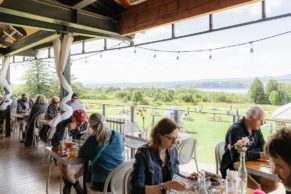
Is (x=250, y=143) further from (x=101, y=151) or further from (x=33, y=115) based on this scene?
(x=33, y=115)

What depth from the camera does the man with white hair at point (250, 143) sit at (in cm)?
273

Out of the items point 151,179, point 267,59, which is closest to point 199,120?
point 267,59

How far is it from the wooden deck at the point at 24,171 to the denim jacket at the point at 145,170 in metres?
2.21

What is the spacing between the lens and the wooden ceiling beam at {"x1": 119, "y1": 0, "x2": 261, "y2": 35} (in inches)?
147

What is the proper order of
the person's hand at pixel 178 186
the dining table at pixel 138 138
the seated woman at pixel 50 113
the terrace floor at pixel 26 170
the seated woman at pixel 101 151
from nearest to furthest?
the person's hand at pixel 178 186, the seated woman at pixel 101 151, the terrace floor at pixel 26 170, the dining table at pixel 138 138, the seated woman at pixel 50 113

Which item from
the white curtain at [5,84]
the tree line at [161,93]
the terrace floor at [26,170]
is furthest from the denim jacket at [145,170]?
the white curtain at [5,84]

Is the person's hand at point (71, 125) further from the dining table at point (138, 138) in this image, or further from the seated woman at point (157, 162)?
the seated woman at point (157, 162)

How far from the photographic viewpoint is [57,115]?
5.92 m

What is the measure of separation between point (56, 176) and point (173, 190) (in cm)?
309

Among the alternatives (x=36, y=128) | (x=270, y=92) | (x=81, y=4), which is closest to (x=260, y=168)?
(x=81, y=4)

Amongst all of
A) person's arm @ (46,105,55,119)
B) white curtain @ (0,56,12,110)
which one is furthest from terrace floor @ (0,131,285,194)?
white curtain @ (0,56,12,110)

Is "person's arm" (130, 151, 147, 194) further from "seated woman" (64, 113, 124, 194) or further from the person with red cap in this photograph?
the person with red cap

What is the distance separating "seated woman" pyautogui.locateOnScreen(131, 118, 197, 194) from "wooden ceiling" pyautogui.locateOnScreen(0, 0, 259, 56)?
92.9 inches

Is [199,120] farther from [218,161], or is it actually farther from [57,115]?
[218,161]
